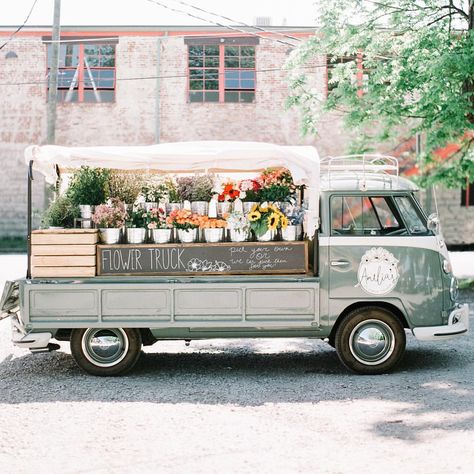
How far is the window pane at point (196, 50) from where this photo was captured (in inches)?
1075

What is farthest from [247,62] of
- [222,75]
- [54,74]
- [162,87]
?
[54,74]

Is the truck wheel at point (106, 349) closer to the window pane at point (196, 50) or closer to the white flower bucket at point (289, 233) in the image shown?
the white flower bucket at point (289, 233)

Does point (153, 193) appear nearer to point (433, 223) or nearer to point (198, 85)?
point (433, 223)

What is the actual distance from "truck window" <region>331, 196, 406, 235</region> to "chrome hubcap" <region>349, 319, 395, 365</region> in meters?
0.97

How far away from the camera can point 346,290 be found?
8680mm

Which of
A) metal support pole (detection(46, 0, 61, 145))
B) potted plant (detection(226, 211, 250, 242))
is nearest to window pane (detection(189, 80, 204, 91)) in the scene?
metal support pole (detection(46, 0, 61, 145))

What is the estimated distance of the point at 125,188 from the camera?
363 inches

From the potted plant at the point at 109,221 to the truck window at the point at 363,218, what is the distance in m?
2.26

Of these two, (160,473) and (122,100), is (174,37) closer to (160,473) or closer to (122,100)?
(122,100)

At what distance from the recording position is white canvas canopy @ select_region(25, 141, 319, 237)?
855 cm

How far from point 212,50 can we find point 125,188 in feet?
61.8

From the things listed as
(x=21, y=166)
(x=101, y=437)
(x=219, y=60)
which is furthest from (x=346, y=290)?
(x=21, y=166)

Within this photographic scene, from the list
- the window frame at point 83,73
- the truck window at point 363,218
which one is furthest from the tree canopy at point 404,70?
the window frame at point 83,73

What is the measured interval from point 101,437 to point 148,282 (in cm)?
249
